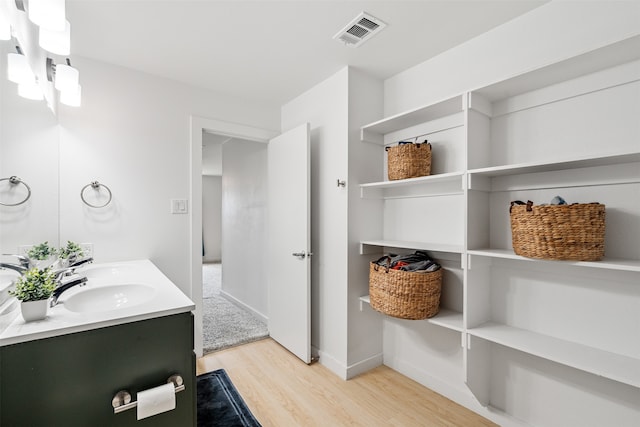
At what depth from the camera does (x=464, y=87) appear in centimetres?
193

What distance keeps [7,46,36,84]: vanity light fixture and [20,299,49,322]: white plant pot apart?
0.80 metres

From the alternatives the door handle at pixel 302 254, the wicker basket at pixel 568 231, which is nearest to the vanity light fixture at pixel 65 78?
the door handle at pixel 302 254

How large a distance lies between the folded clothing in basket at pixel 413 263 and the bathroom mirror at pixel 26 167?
6.08ft

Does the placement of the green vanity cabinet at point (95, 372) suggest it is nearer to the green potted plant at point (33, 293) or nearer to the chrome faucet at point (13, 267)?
the green potted plant at point (33, 293)

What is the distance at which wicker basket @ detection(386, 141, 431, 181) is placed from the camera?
196 centimetres

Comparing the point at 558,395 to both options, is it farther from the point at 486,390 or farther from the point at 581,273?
the point at 581,273

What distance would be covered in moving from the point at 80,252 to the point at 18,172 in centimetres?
82

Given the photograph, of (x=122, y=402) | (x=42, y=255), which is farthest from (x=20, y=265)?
(x=122, y=402)

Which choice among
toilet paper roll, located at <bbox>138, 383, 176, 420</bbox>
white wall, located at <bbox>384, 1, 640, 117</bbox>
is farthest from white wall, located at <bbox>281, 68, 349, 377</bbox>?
toilet paper roll, located at <bbox>138, 383, 176, 420</bbox>

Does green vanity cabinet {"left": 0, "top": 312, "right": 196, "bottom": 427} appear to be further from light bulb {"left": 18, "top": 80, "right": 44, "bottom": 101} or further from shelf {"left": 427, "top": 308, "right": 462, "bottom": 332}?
shelf {"left": 427, "top": 308, "right": 462, "bottom": 332}

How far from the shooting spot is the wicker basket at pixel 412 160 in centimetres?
196

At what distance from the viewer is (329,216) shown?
242 centimetres

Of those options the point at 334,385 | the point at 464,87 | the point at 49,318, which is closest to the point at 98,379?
the point at 49,318

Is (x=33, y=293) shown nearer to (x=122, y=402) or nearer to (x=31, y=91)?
(x=122, y=402)
